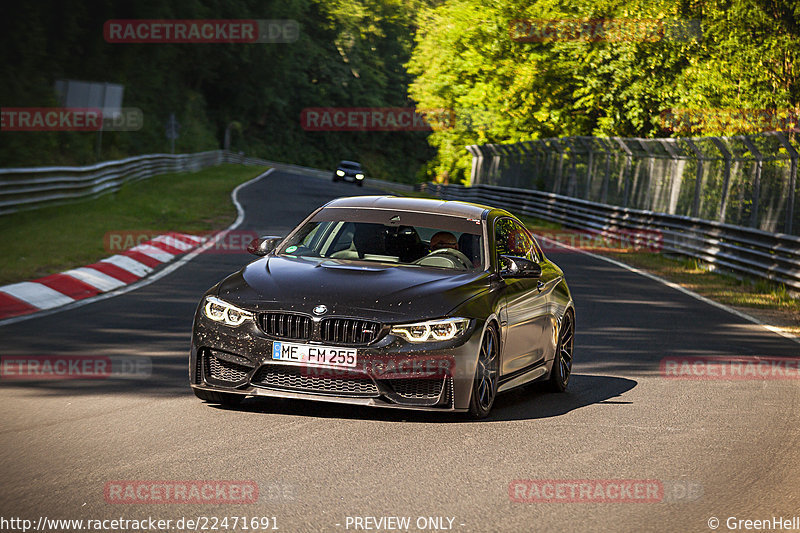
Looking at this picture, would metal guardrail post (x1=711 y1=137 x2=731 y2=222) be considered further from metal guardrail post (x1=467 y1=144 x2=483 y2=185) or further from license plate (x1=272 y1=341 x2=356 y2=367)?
metal guardrail post (x1=467 y1=144 x2=483 y2=185)

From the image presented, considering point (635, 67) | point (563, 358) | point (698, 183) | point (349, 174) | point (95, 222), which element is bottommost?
point (349, 174)

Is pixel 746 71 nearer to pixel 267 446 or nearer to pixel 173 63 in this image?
pixel 267 446

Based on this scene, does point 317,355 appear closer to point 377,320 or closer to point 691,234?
point 377,320

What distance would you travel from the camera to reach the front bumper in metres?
7.51

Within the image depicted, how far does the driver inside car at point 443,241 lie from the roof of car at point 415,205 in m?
0.23

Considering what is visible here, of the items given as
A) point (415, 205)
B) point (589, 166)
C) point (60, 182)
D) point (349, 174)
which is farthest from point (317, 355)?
point (349, 174)

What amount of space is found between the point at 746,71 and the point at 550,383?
1303 inches

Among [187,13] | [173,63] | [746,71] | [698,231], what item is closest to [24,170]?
[698,231]

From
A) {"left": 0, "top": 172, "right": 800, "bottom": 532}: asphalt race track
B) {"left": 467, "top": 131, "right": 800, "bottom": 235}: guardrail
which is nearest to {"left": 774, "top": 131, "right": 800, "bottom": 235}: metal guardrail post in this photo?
{"left": 467, "top": 131, "right": 800, "bottom": 235}: guardrail

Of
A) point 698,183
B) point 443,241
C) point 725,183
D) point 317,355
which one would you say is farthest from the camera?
point 698,183

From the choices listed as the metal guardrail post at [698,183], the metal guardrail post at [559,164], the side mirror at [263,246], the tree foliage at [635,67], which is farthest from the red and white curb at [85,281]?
the tree foliage at [635,67]

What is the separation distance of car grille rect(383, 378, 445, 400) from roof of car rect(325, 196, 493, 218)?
183cm

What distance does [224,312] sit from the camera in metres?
7.86

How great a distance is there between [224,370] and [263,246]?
147 centimetres
